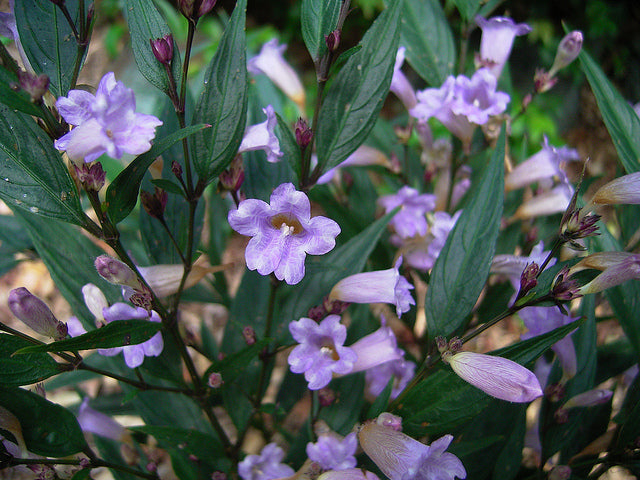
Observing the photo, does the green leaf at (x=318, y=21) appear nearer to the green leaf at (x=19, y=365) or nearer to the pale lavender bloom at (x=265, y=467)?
the green leaf at (x=19, y=365)

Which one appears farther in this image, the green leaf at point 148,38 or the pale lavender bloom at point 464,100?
the pale lavender bloom at point 464,100

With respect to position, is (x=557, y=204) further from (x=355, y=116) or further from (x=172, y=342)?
(x=172, y=342)

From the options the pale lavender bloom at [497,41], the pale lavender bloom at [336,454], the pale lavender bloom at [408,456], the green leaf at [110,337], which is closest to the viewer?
the green leaf at [110,337]

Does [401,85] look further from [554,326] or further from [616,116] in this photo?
[554,326]

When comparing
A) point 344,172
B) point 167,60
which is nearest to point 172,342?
point 167,60

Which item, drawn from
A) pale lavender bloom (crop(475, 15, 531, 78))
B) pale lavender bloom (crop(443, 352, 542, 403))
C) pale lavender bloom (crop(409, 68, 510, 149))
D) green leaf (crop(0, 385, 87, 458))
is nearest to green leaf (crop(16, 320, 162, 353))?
green leaf (crop(0, 385, 87, 458))

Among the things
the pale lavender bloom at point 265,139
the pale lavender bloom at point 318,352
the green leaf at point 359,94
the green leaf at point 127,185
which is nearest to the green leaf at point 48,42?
the green leaf at point 127,185
